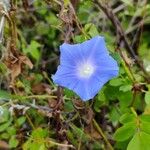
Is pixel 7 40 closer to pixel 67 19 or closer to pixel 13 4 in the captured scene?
pixel 13 4

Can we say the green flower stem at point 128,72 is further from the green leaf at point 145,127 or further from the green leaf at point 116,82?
the green leaf at point 145,127

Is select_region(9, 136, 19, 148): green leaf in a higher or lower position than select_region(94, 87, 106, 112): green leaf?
lower

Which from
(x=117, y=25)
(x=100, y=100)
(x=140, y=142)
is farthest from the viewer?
(x=117, y=25)

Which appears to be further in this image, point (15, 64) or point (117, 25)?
point (117, 25)

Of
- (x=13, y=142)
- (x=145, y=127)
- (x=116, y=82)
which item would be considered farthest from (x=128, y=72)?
(x=13, y=142)

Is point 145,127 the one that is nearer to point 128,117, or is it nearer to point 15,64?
point 128,117

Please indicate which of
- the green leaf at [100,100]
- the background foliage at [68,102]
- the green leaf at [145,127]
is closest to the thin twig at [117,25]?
the background foliage at [68,102]

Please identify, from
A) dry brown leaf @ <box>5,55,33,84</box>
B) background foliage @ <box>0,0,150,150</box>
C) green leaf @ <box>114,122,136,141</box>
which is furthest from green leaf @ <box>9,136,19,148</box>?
green leaf @ <box>114,122,136,141</box>

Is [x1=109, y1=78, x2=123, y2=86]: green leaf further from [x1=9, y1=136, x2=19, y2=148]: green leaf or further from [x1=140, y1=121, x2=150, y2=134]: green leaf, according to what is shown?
[x1=9, y1=136, x2=19, y2=148]: green leaf
